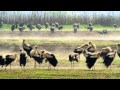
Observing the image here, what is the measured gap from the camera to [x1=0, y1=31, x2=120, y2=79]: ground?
8.23m

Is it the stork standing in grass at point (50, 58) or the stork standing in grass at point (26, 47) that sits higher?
the stork standing in grass at point (26, 47)

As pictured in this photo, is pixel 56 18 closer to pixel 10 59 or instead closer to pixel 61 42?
pixel 61 42

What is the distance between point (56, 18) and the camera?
27.3 ft

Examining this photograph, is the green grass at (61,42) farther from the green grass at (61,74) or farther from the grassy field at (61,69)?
the green grass at (61,74)

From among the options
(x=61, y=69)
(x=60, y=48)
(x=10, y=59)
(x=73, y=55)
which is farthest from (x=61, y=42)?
(x=10, y=59)

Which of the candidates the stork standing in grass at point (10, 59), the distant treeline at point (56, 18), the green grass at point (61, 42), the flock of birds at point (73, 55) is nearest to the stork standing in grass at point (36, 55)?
the flock of birds at point (73, 55)

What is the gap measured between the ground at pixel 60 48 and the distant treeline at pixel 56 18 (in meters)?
0.16

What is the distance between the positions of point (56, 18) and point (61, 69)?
73 centimetres

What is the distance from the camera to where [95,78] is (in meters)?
8.21

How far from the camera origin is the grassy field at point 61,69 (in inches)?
324

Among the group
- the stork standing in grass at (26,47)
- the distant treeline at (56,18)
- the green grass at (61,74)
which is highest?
the distant treeline at (56,18)
